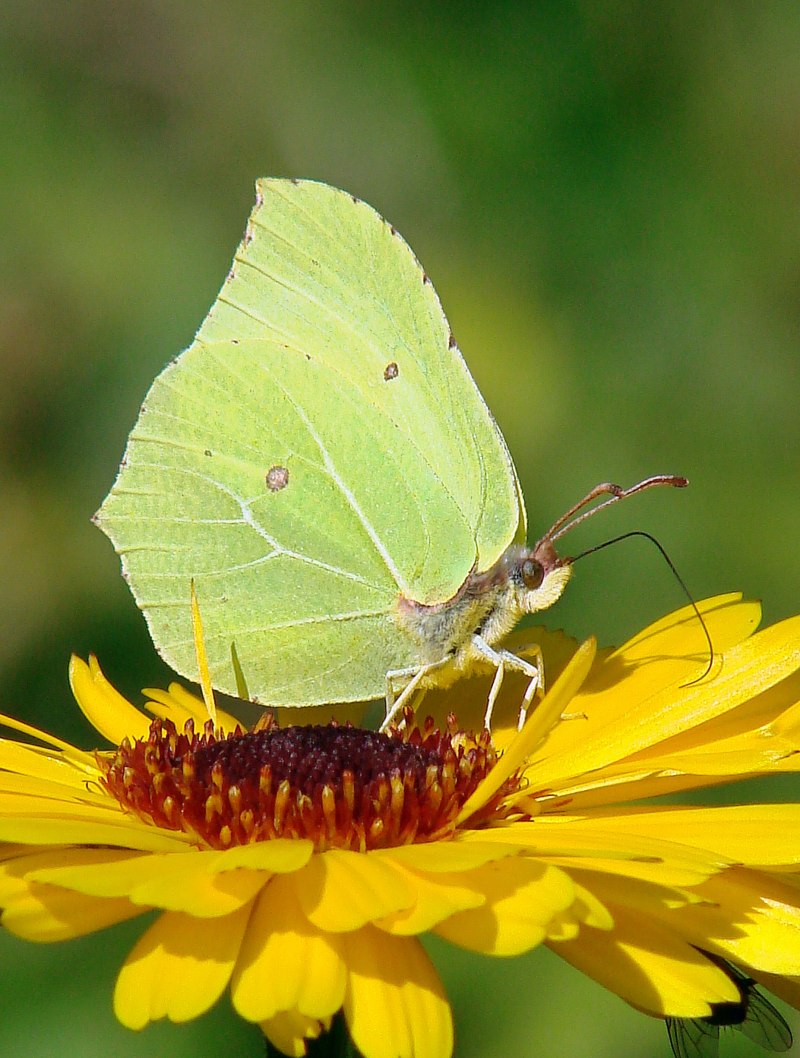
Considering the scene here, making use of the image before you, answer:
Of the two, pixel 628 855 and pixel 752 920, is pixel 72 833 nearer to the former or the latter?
pixel 628 855

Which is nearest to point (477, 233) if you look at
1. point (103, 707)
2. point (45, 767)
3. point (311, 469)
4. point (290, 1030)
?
point (311, 469)

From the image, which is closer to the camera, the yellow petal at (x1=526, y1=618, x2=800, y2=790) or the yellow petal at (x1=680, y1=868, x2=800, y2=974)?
the yellow petal at (x1=680, y1=868, x2=800, y2=974)

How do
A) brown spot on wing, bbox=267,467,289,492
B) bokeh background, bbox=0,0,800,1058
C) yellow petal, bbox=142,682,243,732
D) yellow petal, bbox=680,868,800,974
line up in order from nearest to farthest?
yellow petal, bbox=680,868,800,974 < yellow petal, bbox=142,682,243,732 < brown spot on wing, bbox=267,467,289,492 < bokeh background, bbox=0,0,800,1058

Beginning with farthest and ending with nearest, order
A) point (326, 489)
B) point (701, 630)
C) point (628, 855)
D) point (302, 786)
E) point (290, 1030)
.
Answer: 1. point (326, 489)
2. point (701, 630)
3. point (302, 786)
4. point (628, 855)
5. point (290, 1030)

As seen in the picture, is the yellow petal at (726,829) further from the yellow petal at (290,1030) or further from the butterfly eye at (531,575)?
the butterfly eye at (531,575)

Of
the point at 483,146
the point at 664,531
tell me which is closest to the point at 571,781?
the point at 664,531

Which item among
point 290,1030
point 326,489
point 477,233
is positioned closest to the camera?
point 290,1030

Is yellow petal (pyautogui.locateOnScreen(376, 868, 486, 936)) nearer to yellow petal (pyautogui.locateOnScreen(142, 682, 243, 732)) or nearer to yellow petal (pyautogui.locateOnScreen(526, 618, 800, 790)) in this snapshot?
yellow petal (pyautogui.locateOnScreen(526, 618, 800, 790))

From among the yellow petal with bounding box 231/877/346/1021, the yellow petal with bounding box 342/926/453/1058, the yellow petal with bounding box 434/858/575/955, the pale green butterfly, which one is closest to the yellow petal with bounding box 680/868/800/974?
the yellow petal with bounding box 434/858/575/955
